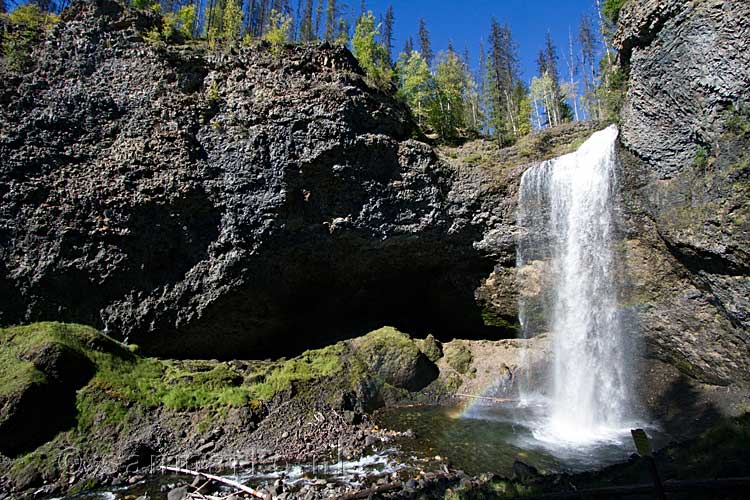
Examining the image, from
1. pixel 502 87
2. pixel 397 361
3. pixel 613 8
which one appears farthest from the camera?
pixel 502 87

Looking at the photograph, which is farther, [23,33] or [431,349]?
[431,349]

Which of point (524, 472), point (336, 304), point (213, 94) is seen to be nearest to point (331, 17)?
point (213, 94)

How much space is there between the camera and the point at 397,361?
52.1ft

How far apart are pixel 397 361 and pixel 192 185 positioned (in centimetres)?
972

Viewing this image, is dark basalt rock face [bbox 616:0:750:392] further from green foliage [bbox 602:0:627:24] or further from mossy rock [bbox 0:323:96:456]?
mossy rock [bbox 0:323:96:456]

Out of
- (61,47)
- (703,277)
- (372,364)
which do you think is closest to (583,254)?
(703,277)

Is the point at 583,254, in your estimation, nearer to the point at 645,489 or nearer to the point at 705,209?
→ the point at 705,209

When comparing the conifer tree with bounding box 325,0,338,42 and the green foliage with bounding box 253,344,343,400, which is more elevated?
the conifer tree with bounding box 325,0,338,42

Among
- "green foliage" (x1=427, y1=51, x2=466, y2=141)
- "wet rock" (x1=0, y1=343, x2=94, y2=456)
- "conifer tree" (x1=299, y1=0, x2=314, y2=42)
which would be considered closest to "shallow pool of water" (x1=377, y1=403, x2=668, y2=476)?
"wet rock" (x1=0, y1=343, x2=94, y2=456)

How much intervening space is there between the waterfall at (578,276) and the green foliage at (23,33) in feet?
60.3

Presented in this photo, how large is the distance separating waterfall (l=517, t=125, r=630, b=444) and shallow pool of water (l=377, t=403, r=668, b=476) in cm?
123

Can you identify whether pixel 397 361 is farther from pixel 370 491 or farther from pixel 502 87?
pixel 502 87

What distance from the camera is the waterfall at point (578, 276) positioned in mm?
13977

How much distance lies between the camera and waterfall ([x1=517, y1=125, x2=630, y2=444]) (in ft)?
45.9
